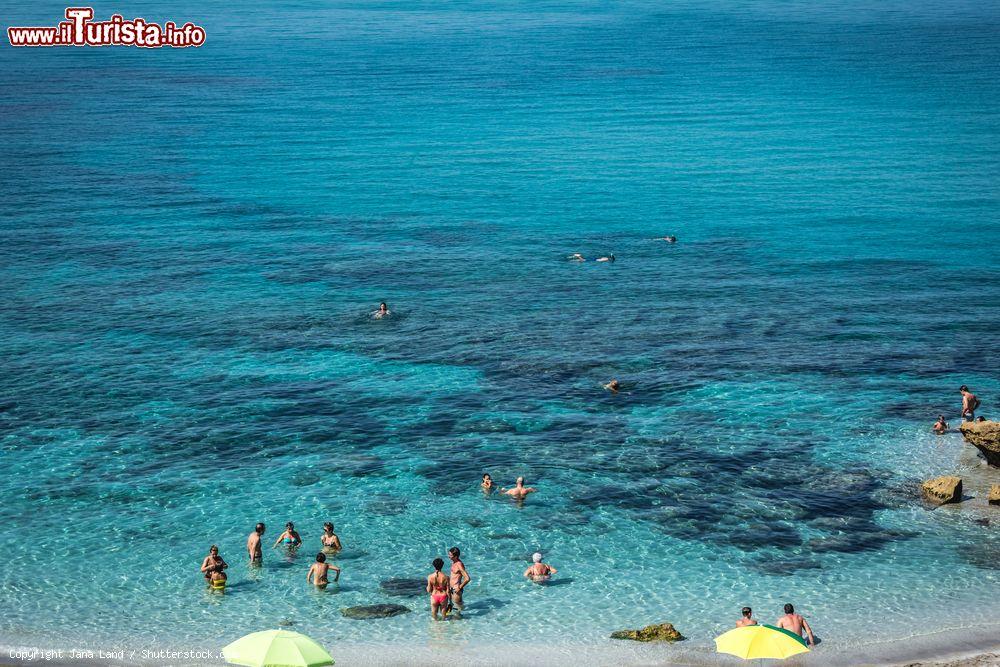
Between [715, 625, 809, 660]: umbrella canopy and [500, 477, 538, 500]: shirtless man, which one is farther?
[500, 477, 538, 500]: shirtless man

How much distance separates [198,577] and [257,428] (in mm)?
10414

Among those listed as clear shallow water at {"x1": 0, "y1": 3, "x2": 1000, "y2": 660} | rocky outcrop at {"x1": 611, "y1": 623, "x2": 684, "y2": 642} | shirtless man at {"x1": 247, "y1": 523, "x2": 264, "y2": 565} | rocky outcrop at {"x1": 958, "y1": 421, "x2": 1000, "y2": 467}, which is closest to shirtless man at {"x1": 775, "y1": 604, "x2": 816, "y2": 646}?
clear shallow water at {"x1": 0, "y1": 3, "x2": 1000, "y2": 660}

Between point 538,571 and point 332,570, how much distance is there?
5356 mm

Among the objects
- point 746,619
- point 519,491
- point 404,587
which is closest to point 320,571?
point 404,587

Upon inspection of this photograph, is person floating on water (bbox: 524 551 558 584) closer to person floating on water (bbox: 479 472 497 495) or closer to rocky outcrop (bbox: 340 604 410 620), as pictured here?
rocky outcrop (bbox: 340 604 410 620)

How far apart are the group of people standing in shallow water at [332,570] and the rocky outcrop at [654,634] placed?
10.7ft

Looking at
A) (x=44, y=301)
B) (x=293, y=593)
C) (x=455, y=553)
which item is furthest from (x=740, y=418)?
(x=44, y=301)

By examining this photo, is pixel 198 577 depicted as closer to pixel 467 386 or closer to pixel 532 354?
pixel 467 386

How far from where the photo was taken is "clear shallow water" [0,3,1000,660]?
27.5 meters

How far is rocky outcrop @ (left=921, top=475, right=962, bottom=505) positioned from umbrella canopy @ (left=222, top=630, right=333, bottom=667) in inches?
759

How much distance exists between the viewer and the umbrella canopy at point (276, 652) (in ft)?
66.4

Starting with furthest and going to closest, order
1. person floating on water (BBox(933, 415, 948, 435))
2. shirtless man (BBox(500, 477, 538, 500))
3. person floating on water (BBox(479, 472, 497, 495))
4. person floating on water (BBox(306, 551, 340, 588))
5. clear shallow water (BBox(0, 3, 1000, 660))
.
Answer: person floating on water (BBox(933, 415, 948, 435)), person floating on water (BBox(479, 472, 497, 495)), shirtless man (BBox(500, 477, 538, 500)), clear shallow water (BBox(0, 3, 1000, 660)), person floating on water (BBox(306, 551, 340, 588))

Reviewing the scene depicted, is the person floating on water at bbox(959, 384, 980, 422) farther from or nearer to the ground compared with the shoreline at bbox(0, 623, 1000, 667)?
farther from the ground

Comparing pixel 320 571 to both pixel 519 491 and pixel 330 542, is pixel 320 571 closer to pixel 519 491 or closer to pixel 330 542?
pixel 330 542
